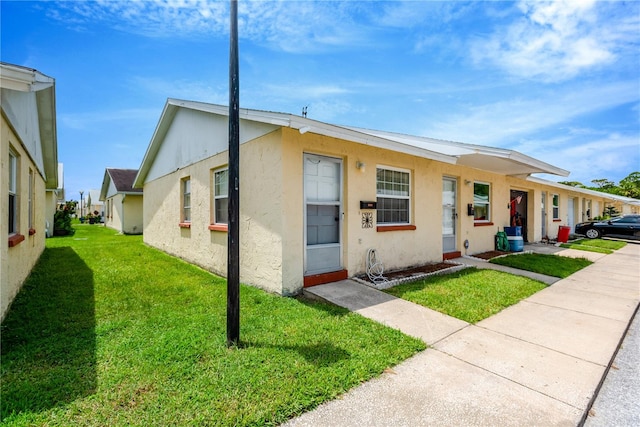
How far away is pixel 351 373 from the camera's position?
2.80 m

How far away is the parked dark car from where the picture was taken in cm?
1578

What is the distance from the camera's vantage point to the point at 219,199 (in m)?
7.31

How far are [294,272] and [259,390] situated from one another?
275 cm

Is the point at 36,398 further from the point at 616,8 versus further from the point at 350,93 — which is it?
the point at 616,8

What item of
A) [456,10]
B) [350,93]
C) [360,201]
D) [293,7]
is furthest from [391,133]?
[293,7]

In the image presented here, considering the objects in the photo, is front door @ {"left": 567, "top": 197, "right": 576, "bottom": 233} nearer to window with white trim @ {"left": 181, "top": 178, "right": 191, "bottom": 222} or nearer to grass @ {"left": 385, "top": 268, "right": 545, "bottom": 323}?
grass @ {"left": 385, "top": 268, "right": 545, "bottom": 323}

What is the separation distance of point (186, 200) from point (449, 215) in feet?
27.0

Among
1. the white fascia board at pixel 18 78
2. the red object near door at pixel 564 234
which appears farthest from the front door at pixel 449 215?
the red object near door at pixel 564 234

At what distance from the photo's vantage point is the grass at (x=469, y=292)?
4688mm

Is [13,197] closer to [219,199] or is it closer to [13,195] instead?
[13,195]

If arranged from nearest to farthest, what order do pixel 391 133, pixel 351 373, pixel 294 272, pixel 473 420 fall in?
pixel 473 420 < pixel 351 373 < pixel 294 272 < pixel 391 133

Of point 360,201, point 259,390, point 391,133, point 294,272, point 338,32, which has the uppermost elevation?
point 338,32

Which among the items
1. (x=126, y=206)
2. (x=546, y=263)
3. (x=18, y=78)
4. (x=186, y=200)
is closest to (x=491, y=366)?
(x=18, y=78)

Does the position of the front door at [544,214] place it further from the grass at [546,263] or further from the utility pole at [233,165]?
the utility pole at [233,165]
